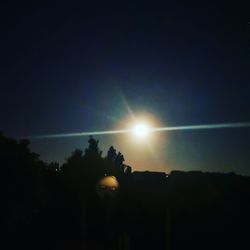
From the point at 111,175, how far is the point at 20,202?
689 cm

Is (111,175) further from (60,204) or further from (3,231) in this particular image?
(3,231)

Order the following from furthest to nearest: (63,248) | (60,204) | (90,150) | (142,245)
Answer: (60,204)
(90,150)
(142,245)
(63,248)

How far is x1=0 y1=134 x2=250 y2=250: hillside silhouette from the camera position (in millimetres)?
33688

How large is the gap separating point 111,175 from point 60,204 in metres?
4.86

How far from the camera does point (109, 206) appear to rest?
37.4m

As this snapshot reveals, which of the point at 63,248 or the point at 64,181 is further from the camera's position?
the point at 64,181

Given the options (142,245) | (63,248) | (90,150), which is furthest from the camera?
(90,150)

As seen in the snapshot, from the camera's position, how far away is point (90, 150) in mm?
38250

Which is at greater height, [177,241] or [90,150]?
[90,150]

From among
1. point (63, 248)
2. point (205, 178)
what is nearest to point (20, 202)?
point (63, 248)

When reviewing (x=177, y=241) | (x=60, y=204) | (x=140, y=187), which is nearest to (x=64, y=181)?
(x=60, y=204)

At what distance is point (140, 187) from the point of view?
3856 centimetres

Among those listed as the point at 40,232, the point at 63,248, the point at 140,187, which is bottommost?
the point at 63,248

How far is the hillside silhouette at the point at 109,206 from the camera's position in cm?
3369
